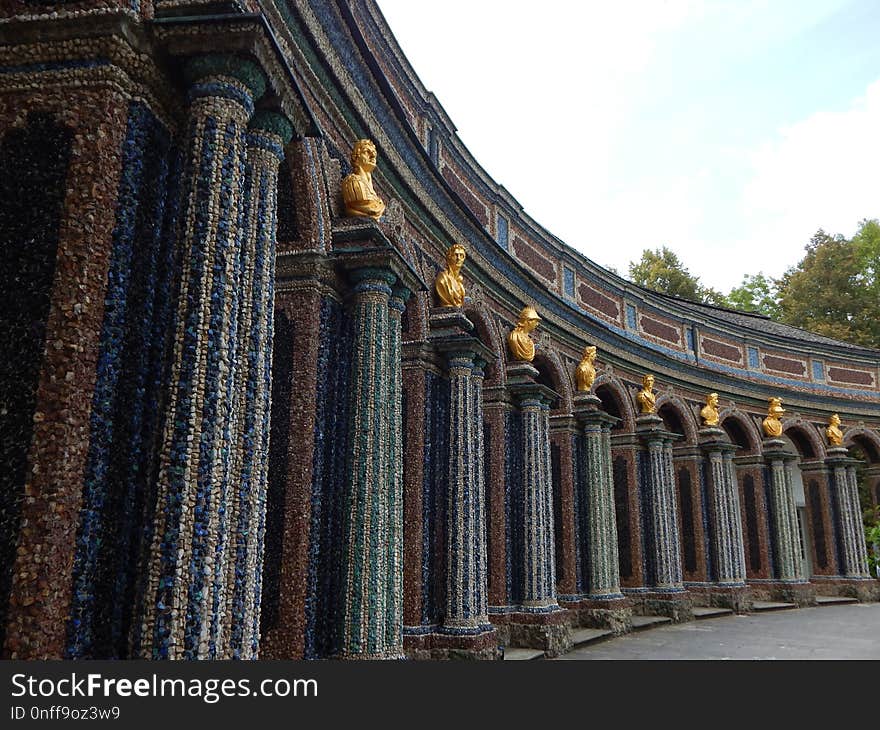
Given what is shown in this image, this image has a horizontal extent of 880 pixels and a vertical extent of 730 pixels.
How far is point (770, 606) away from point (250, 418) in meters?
25.2

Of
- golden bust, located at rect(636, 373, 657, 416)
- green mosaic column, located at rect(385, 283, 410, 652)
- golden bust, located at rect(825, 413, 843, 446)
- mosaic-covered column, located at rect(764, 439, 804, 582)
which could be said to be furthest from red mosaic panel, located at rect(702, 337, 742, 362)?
green mosaic column, located at rect(385, 283, 410, 652)

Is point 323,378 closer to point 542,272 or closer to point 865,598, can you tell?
point 542,272

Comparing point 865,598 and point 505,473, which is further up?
point 505,473

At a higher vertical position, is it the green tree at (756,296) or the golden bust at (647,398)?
the green tree at (756,296)

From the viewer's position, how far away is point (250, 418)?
5.95m

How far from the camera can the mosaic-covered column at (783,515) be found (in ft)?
94.1

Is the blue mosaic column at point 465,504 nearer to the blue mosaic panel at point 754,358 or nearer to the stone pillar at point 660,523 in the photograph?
the stone pillar at point 660,523

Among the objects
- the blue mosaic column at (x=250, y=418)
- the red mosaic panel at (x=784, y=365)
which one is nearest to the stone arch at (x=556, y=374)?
the blue mosaic column at (x=250, y=418)

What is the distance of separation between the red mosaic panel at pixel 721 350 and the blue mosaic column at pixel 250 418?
24.8 meters

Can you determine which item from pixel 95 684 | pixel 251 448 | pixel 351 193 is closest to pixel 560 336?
pixel 351 193

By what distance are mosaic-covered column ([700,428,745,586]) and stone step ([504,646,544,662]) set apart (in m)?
12.8

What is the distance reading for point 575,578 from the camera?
779 inches

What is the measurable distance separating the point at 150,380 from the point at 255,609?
73.3 inches

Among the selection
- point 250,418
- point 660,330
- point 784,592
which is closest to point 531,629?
point 250,418
